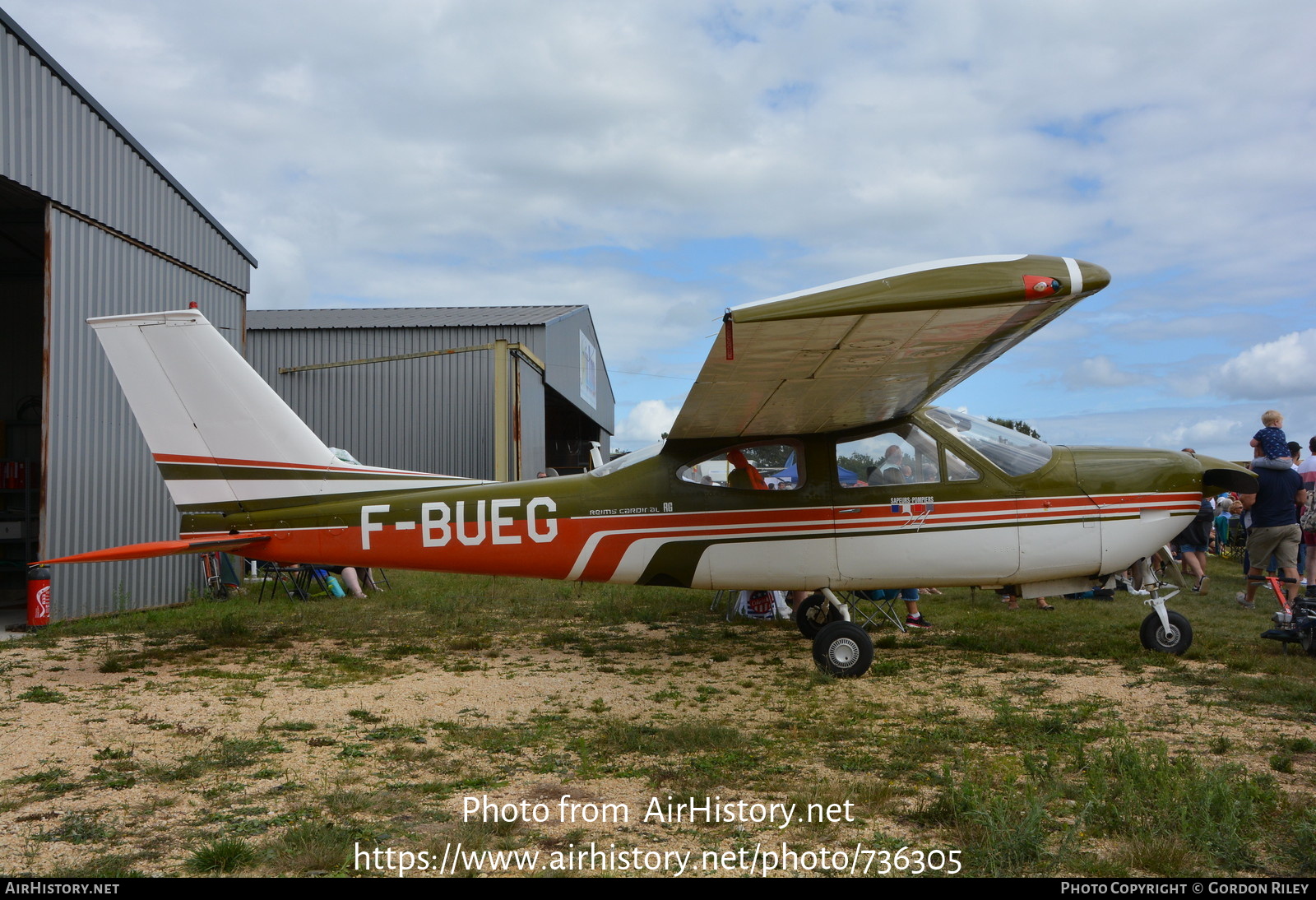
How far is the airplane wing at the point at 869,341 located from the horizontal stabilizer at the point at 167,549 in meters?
3.67

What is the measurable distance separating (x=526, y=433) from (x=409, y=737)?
16.6 metres

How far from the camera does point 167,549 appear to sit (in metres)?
6.11

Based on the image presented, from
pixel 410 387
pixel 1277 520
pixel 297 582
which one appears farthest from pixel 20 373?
pixel 1277 520

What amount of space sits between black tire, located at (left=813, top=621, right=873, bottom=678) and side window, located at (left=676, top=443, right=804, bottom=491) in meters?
1.28

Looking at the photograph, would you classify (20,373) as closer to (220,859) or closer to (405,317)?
(405,317)

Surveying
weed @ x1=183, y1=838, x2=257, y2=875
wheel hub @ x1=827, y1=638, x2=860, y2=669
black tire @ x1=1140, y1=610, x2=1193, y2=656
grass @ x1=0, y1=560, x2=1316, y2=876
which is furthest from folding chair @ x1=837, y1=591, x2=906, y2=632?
weed @ x1=183, y1=838, x2=257, y2=875

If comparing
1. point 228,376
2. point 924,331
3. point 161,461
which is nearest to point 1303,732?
point 924,331

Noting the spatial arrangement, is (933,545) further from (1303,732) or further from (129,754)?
(129,754)

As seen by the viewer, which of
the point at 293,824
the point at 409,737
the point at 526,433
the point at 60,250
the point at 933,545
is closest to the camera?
the point at 293,824

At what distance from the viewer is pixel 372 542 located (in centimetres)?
684

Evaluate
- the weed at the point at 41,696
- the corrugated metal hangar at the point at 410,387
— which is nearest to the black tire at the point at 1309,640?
the weed at the point at 41,696

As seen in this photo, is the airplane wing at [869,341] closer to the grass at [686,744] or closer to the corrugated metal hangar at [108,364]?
the grass at [686,744]

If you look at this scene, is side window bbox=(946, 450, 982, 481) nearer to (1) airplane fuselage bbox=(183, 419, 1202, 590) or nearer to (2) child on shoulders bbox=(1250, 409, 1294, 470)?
(1) airplane fuselage bbox=(183, 419, 1202, 590)

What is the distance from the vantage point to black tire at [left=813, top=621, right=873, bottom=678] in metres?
6.00
